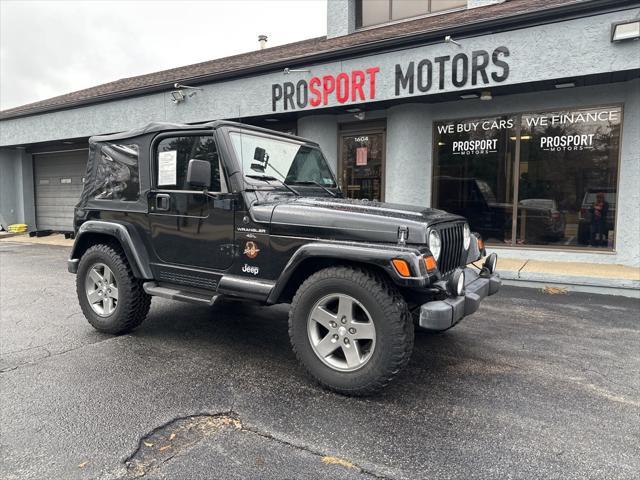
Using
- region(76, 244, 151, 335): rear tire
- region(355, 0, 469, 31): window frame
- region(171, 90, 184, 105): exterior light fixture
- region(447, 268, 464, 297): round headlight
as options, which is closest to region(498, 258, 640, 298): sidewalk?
region(447, 268, 464, 297): round headlight

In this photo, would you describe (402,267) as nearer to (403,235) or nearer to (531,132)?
(403,235)

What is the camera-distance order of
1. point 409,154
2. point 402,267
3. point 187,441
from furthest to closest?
point 409,154 → point 402,267 → point 187,441

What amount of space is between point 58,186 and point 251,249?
52.6 feet

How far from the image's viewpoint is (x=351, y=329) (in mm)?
3195

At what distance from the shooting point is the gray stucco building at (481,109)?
23.7ft

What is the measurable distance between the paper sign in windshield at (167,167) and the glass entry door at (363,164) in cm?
614

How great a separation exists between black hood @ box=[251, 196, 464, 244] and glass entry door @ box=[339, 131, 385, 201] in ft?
20.9

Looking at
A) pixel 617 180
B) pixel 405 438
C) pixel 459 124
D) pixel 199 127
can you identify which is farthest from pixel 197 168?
pixel 617 180

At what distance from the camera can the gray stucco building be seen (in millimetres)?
7230

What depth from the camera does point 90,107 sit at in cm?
1312

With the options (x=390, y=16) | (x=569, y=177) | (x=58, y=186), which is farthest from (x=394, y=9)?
(x=58, y=186)

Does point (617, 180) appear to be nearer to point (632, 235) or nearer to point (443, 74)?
point (632, 235)

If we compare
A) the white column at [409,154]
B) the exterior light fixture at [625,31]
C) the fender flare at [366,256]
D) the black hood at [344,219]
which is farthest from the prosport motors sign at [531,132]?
the fender flare at [366,256]

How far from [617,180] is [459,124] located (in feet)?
9.73
